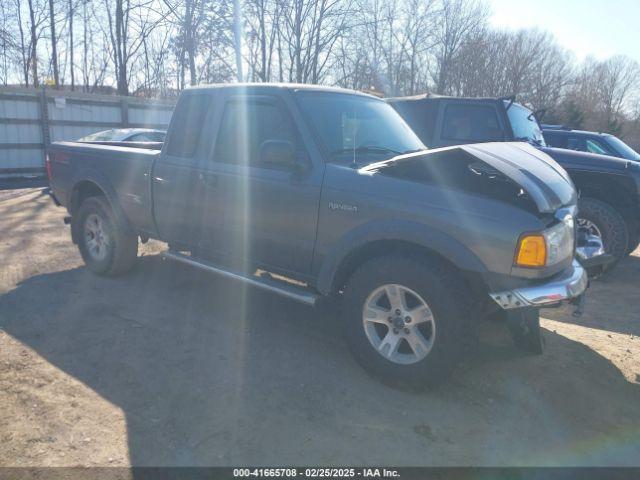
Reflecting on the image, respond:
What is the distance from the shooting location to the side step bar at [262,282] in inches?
149

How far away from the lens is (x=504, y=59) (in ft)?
143

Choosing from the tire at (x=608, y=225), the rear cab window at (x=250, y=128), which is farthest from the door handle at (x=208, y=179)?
the tire at (x=608, y=225)

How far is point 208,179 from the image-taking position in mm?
4480

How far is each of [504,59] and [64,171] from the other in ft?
147

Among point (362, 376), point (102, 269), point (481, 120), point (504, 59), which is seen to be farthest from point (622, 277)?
point (504, 59)

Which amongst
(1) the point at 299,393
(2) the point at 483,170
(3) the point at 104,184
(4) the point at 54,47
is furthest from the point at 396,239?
(4) the point at 54,47

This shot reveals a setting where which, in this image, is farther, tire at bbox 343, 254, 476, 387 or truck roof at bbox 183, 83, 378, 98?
truck roof at bbox 183, 83, 378, 98

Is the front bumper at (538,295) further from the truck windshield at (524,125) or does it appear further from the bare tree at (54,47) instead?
the bare tree at (54,47)

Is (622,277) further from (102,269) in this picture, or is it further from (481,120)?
(102,269)

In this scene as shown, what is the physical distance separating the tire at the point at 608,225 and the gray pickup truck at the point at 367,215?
3268mm

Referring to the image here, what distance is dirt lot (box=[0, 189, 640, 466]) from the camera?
2818 mm

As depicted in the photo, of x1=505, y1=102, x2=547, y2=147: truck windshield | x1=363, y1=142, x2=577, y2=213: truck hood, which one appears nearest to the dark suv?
x1=505, y1=102, x2=547, y2=147: truck windshield

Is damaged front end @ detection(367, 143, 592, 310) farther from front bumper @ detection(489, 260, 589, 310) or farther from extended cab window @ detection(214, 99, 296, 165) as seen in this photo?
extended cab window @ detection(214, 99, 296, 165)

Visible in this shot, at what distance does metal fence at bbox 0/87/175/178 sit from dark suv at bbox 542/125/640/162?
13.2 m
